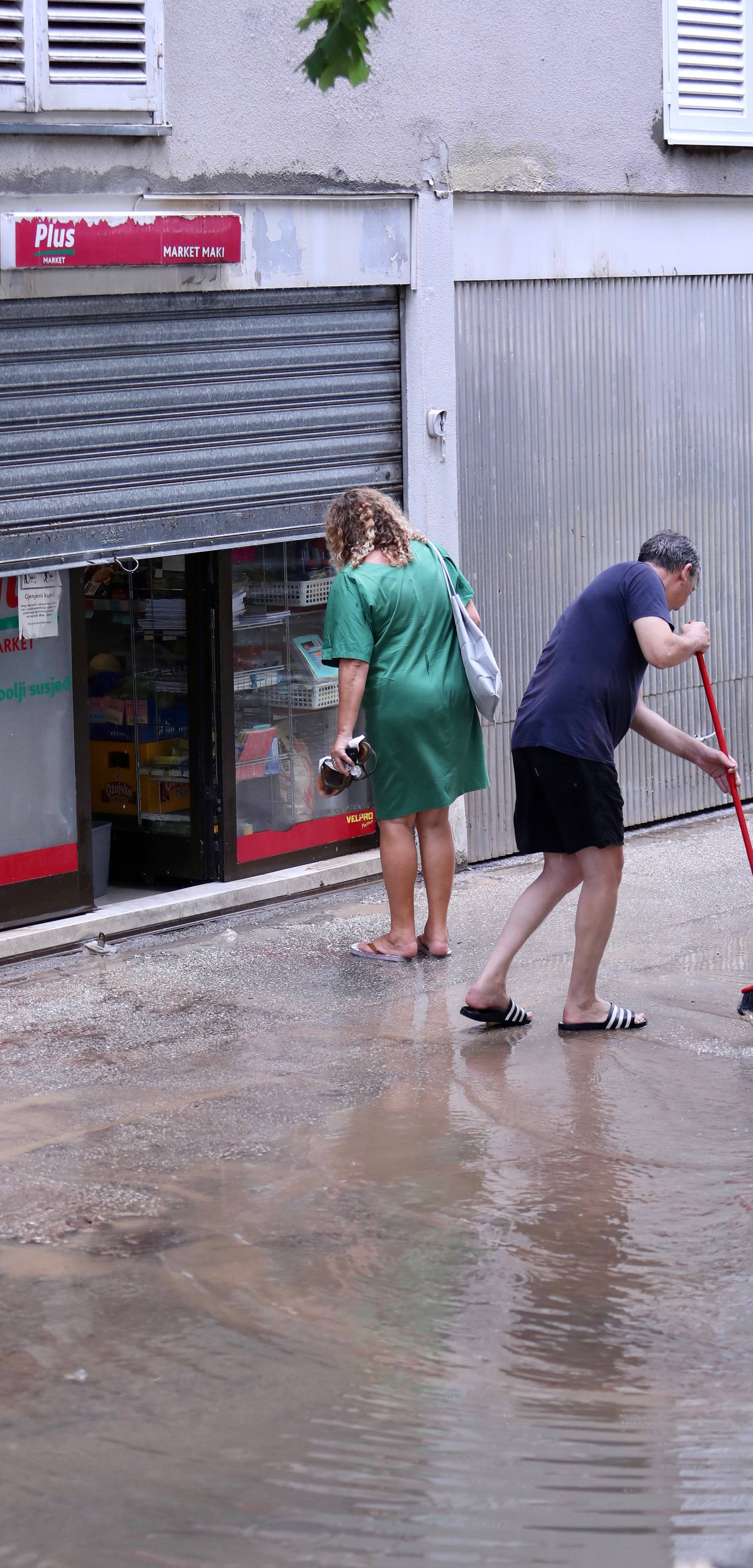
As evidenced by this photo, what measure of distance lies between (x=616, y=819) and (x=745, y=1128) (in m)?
1.16

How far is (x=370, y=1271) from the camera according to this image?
4.28 m

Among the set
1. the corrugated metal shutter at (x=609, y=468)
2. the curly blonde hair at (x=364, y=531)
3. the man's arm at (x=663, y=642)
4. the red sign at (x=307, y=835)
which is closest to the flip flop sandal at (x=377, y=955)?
the red sign at (x=307, y=835)

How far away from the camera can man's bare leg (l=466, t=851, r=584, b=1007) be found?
6.04 meters

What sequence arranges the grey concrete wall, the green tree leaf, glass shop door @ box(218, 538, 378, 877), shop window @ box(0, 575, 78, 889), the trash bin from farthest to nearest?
1. glass shop door @ box(218, 538, 378, 877)
2. the trash bin
3. the grey concrete wall
4. shop window @ box(0, 575, 78, 889)
5. the green tree leaf

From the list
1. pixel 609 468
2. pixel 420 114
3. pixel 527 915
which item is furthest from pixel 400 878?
pixel 420 114

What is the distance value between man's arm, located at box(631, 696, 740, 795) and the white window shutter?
3198 millimetres

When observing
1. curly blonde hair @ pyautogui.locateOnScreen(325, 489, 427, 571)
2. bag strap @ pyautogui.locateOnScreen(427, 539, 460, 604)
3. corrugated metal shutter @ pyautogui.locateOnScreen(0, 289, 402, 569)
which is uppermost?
corrugated metal shutter @ pyautogui.locateOnScreen(0, 289, 402, 569)

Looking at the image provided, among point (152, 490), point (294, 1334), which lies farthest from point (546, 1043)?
point (152, 490)

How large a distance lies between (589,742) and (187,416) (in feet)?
8.31

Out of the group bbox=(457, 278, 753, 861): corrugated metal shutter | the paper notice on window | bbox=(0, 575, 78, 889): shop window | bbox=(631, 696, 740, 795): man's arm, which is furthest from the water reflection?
bbox=(457, 278, 753, 861): corrugated metal shutter

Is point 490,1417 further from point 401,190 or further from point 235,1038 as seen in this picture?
point 401,190

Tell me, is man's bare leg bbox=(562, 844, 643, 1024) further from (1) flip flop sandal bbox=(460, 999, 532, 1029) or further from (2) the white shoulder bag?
(2) the white shoulder bag

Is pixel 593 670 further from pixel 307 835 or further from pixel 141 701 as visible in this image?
pixel 141 701

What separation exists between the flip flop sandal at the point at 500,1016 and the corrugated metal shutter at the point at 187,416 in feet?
7.79
